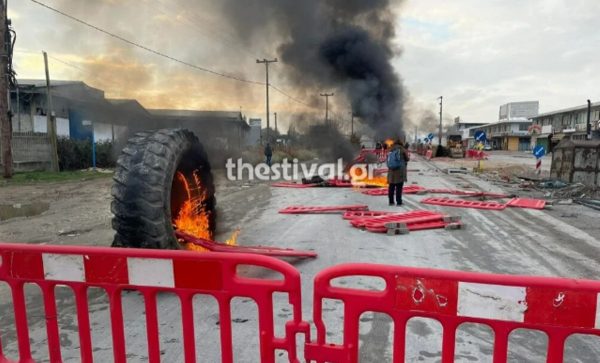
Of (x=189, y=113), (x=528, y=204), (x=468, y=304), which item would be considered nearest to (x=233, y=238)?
(x=189, y=113)

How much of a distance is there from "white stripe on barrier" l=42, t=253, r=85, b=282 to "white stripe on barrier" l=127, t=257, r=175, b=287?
315 millimetres

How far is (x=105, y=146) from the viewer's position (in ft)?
68.4

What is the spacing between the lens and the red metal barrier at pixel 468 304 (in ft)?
5.54

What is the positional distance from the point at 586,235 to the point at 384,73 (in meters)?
16.4

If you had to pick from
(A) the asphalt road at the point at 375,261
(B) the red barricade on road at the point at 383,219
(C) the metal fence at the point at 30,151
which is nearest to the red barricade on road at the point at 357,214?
(A) the asphalt road at the point at 375,261

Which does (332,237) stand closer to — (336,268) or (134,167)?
(134,167)

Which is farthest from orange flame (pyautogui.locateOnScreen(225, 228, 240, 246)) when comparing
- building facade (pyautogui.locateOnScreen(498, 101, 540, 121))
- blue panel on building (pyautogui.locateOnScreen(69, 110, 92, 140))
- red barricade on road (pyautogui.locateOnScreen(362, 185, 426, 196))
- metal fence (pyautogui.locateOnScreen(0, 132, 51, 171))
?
building facade (pyautogui.locateOnScreen(498, 101, 540, 121))

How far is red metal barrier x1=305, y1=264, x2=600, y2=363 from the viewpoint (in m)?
1.69

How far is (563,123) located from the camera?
5703 cm

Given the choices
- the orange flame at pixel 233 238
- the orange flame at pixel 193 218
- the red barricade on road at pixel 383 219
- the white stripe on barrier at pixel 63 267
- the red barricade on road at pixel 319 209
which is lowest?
the orange flame at pixel 233 238

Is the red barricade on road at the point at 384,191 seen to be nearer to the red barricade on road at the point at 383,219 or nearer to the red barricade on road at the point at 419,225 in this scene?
the red barricade on road at the point at 383,219

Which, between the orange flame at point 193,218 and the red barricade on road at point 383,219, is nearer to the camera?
the orange flame at point 193,218

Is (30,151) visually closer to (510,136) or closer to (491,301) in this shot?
(491,301)

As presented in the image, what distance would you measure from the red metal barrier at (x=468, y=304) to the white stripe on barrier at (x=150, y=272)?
0.84 metres
